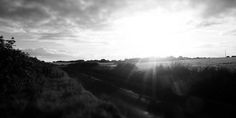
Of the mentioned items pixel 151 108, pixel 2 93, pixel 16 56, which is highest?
pixel 16 56

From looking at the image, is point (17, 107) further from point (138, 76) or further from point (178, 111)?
point (138, 76)

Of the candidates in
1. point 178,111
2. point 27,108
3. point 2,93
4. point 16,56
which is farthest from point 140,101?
point 16,56

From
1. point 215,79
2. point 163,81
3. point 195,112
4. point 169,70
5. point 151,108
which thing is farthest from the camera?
point 169,70

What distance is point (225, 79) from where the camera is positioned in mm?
22281

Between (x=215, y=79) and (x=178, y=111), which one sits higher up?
(x=215, y=79)

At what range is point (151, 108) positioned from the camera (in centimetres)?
1641

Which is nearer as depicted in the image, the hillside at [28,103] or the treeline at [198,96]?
the hillside at [28,103]

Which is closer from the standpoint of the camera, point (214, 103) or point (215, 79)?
point (214, 103)

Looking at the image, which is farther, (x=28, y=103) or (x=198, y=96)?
(x=198, y=96)

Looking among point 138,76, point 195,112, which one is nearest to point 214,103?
point 195,112

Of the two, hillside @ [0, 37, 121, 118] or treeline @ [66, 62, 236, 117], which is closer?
hillside @ [0, 37, 121, 118]

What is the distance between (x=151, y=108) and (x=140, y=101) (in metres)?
2.67

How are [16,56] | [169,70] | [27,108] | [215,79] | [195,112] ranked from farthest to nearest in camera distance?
[169,70], [215,79], [16,56], [195,112], [27,108]

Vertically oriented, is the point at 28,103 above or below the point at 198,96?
above
